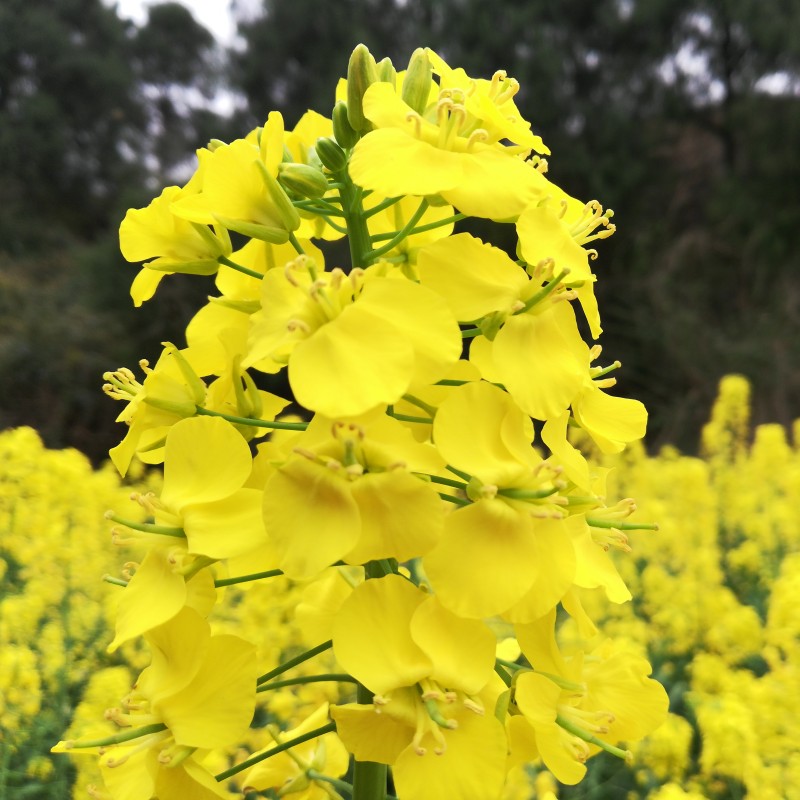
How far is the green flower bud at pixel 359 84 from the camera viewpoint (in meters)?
1.03

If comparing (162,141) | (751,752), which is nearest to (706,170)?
(162,141)

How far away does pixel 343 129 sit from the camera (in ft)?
3.46

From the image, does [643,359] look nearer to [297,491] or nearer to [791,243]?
[791,243]

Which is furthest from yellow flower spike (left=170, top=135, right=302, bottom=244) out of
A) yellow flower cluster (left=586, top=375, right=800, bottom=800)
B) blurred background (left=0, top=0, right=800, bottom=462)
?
blurred background (left=0, top=0, right=800, bottom=462)

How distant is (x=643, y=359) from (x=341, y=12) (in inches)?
270

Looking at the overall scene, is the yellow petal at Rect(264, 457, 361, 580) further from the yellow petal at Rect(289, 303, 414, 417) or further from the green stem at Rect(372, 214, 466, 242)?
the green stem at Rect(372, 214, 466, 242)

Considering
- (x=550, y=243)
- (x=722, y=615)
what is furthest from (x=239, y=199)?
(x=722, y=615)

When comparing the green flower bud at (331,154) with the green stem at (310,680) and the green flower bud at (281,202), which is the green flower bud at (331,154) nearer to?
the green flower bud at (281,202)

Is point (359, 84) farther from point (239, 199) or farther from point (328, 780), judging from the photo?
point (328, 780)

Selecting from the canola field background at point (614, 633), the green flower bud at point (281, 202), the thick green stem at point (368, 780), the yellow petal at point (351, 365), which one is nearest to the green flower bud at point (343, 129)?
the green flower bud at point (281, 202)

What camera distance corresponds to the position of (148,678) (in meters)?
0.96

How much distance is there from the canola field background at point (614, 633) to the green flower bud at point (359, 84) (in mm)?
687

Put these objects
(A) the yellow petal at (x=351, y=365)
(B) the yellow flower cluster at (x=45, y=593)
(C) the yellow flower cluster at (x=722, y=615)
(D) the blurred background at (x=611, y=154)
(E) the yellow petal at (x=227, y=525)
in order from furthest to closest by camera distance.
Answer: (D) the blurred background at (x=611, y=154)
(B) the yellow flower cluster at (x=45, y=593)
(C) the yellow flower cluster at (x=722, y=615)
(E) the yellow petal at (x=227, y=525)
(A) the yellow petal at (x=351, y=365)

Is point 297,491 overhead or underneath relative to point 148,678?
overhead
